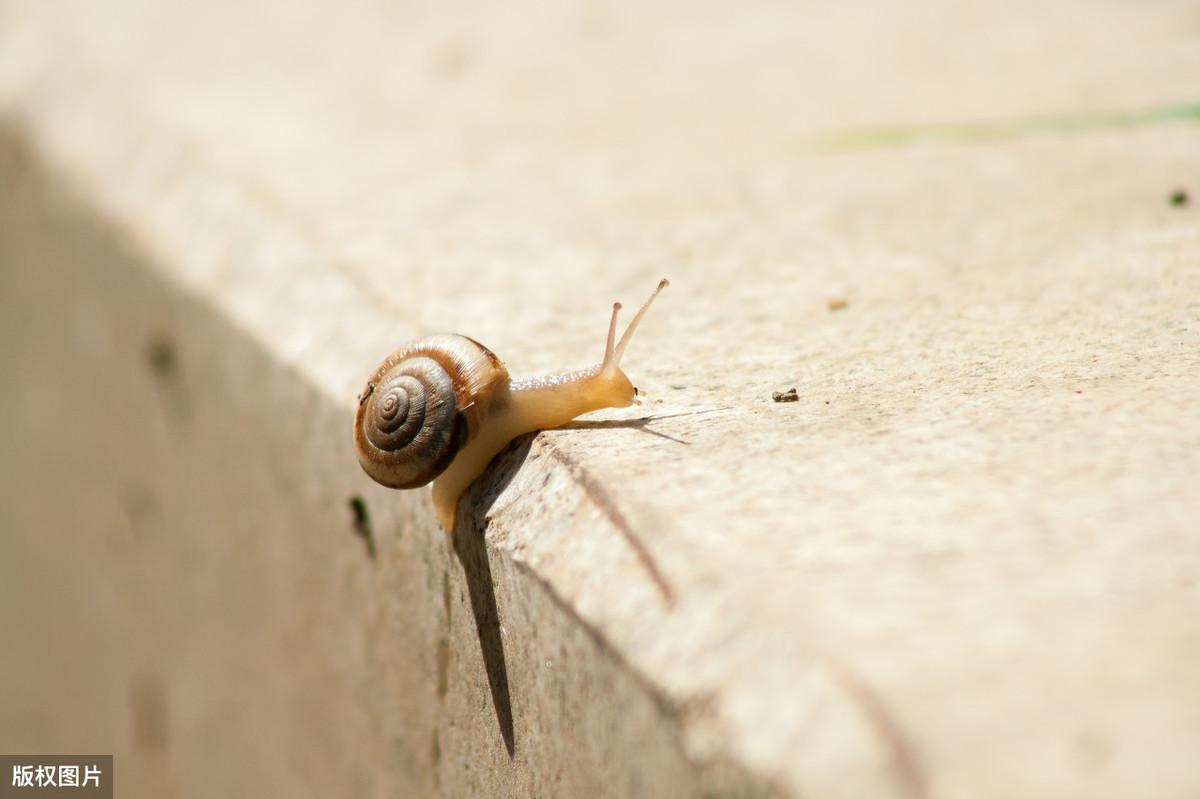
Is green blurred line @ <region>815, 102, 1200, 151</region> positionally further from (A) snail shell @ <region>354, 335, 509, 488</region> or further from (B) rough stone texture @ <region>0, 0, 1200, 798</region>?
(A) snail shell @ <region>354, 335, 509, 488</region>

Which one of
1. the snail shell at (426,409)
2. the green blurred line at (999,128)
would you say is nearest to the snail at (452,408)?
the snail shell at (426,409)

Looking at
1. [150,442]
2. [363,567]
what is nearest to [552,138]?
[150,442]

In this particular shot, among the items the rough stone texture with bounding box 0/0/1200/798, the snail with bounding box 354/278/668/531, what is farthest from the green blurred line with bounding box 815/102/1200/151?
the snail with bounding box 354/278/668/531

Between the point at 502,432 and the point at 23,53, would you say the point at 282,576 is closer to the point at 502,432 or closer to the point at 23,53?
the point at 502,432

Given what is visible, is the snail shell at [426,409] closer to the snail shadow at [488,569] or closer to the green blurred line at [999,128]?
the snail shadow at [488,569]

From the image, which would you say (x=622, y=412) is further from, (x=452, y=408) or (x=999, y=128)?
(x=999, y=128)

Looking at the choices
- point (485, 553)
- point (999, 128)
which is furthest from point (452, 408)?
point (999, 128)

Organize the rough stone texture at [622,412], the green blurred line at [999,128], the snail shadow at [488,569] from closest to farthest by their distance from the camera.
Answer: the rough stone texture at [622,412] → the snail shadow at [488,569] → the green blurred line at [999,128]
